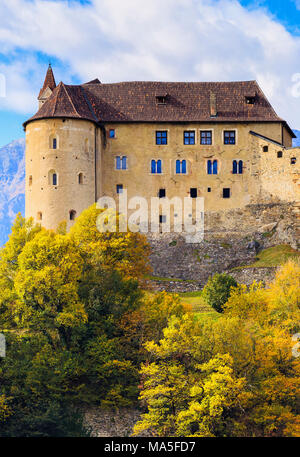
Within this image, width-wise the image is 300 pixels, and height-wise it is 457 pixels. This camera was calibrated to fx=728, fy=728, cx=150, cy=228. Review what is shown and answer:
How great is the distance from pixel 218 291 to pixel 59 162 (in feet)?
65.2

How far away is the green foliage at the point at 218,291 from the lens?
192 ft

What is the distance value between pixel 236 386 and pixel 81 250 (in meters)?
16.5

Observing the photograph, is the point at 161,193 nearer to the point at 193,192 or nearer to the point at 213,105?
the point at 193,192

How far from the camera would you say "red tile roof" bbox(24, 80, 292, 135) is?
71.2m

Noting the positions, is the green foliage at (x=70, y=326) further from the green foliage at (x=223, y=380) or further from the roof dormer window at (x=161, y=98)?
the roof dormer window at (x=161, y=98)

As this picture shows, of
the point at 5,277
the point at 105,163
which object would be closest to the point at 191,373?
the point at 5,277

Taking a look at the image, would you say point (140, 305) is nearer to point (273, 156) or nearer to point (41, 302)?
point (41, 302)

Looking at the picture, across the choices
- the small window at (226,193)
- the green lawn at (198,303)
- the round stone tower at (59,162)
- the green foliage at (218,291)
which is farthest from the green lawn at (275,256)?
the round stone tower at (59,162)

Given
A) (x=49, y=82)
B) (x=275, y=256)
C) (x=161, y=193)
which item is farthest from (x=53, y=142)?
(x=275, y=256)

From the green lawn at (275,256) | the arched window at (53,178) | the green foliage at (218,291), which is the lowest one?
the green foliage at (218,291)

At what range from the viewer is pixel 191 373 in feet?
156

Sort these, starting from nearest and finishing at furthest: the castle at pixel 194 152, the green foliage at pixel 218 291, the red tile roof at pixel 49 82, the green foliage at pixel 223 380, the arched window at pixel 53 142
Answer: the green foliage at pixel 223 380 → the green foliage at pixel 218 291 → the arched window at pixel 53 142 → the castle at pixel 194 152 → the red tile roof at pixel 49 82

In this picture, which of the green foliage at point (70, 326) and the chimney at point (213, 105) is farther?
the chimney at point (213, 105)

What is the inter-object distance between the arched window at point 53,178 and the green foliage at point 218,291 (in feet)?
58.6
